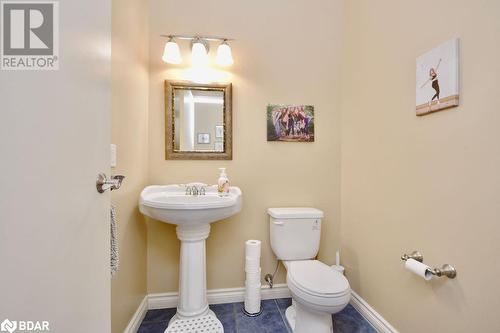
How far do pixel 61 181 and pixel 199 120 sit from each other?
1.26m

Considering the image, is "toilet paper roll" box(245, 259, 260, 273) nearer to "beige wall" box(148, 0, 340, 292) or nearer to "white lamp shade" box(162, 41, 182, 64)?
"beige wall" box(148, 0, 340, 292)

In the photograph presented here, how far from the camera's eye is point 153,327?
1.50m

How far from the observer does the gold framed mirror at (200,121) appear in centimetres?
171

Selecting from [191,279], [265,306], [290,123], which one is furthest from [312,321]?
[290,123]

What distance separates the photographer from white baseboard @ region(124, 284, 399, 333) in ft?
4.82

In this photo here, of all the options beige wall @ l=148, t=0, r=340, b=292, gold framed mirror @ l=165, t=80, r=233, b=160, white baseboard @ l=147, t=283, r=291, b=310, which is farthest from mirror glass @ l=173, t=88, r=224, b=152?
white baseboard @ l=147, t=283, r=291, b=310

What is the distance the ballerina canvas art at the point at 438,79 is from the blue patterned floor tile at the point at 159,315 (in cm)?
201

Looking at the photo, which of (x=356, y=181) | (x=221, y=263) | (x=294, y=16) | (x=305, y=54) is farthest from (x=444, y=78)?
(x=221, y=263)

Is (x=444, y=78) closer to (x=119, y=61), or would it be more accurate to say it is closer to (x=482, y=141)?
(x=482, y=141)

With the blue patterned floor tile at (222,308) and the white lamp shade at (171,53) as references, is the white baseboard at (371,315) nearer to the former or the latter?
the blue patterned floor tile at (222,308)

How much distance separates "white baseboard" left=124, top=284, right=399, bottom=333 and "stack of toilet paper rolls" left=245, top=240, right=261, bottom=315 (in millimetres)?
159

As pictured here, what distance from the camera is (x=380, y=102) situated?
1468 mm

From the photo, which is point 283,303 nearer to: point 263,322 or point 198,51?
A: point 263,322

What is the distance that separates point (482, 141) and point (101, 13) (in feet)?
4.77
